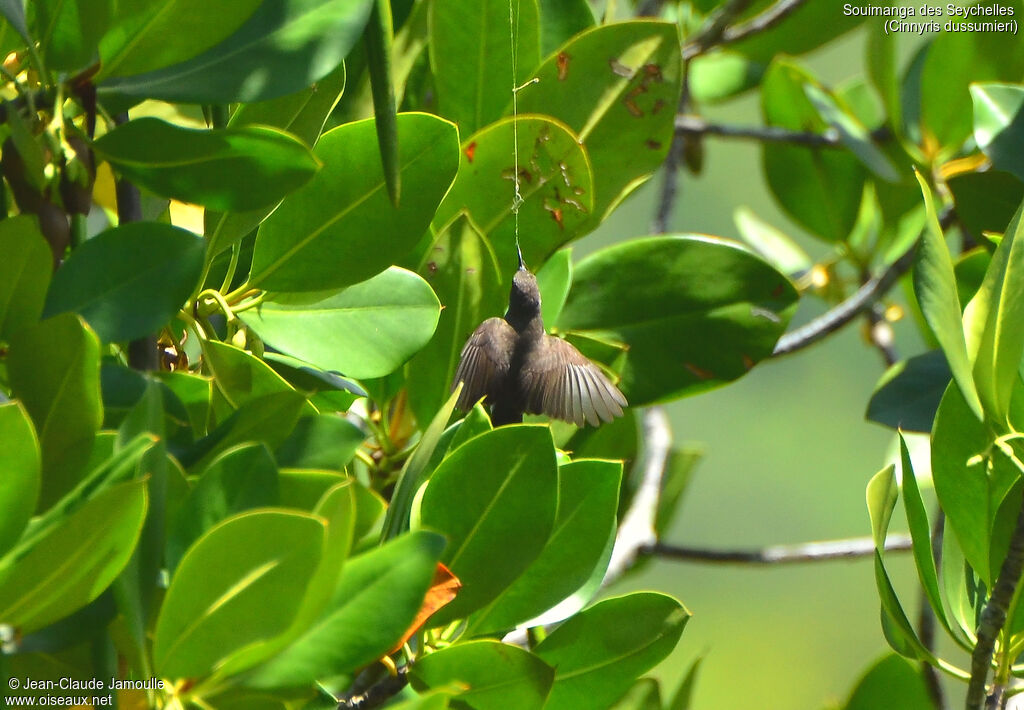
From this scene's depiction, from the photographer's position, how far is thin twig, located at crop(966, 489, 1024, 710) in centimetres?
64

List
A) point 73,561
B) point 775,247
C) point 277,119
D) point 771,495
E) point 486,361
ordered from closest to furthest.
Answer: point 73,561
point 277,119
point 486,361
point 775,247
point 771,495

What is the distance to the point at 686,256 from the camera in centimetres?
84

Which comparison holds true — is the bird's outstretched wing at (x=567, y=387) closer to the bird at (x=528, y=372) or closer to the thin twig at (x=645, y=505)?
the bird at (x=528, y=372)

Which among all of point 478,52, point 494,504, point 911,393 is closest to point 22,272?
point 494,504

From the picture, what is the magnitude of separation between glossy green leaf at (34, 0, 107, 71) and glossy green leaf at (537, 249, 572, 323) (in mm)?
389

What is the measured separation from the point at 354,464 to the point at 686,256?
12.2 inches

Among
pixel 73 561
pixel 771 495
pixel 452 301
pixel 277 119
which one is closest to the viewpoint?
pixel 73 561

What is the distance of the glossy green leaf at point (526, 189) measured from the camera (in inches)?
29.0

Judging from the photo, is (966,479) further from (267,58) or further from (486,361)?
(267,58)

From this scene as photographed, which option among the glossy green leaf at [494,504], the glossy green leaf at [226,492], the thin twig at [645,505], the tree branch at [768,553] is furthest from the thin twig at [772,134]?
the glossy green leaf at [226,492]

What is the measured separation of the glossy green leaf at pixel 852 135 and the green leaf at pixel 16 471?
104 cm

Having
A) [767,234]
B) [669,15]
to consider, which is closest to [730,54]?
[669,15]

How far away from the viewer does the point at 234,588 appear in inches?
16.9

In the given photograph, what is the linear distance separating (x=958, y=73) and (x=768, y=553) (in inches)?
26.6
